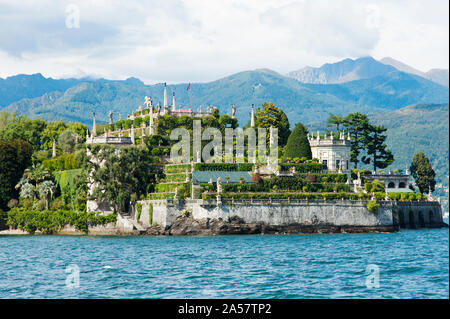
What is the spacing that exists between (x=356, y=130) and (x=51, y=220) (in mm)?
46287

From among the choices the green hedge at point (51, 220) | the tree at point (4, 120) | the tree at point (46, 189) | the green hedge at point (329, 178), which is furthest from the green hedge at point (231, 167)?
the tree at point (4, 120)

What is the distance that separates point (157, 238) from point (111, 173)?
35.8ft

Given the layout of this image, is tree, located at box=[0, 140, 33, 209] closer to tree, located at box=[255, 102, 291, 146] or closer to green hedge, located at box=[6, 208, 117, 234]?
green hedge, located at box=[6, 208, 117, 234]

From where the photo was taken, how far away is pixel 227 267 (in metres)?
50.6

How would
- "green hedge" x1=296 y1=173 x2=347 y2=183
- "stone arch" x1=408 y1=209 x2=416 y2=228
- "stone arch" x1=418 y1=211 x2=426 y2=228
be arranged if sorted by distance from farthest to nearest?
"stone arch" x1=418 y1=211 x2=426 y2=228 → "stone arch" x1=408 y1=209 x2=416 y2=228 → "green hedge" x1=296 y1=173 x2=347 y2=183

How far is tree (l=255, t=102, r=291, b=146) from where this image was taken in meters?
107

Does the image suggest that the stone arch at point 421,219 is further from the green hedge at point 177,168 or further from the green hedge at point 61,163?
the green hedge at point 61,163

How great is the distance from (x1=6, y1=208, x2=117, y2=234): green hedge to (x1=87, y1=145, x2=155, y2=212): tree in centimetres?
217

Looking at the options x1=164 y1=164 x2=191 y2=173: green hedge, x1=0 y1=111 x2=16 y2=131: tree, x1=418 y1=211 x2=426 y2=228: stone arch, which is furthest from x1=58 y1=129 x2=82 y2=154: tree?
x1=418 y1=211 x2=426 y2=228: stone arch

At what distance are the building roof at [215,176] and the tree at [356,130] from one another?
29.0 metres

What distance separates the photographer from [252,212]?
3162 inches

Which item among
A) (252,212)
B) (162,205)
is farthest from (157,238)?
(252,212)

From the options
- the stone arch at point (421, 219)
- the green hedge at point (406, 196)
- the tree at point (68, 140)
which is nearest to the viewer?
the green hedge at point (406, 196)

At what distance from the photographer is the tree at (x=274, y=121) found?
10706cm
